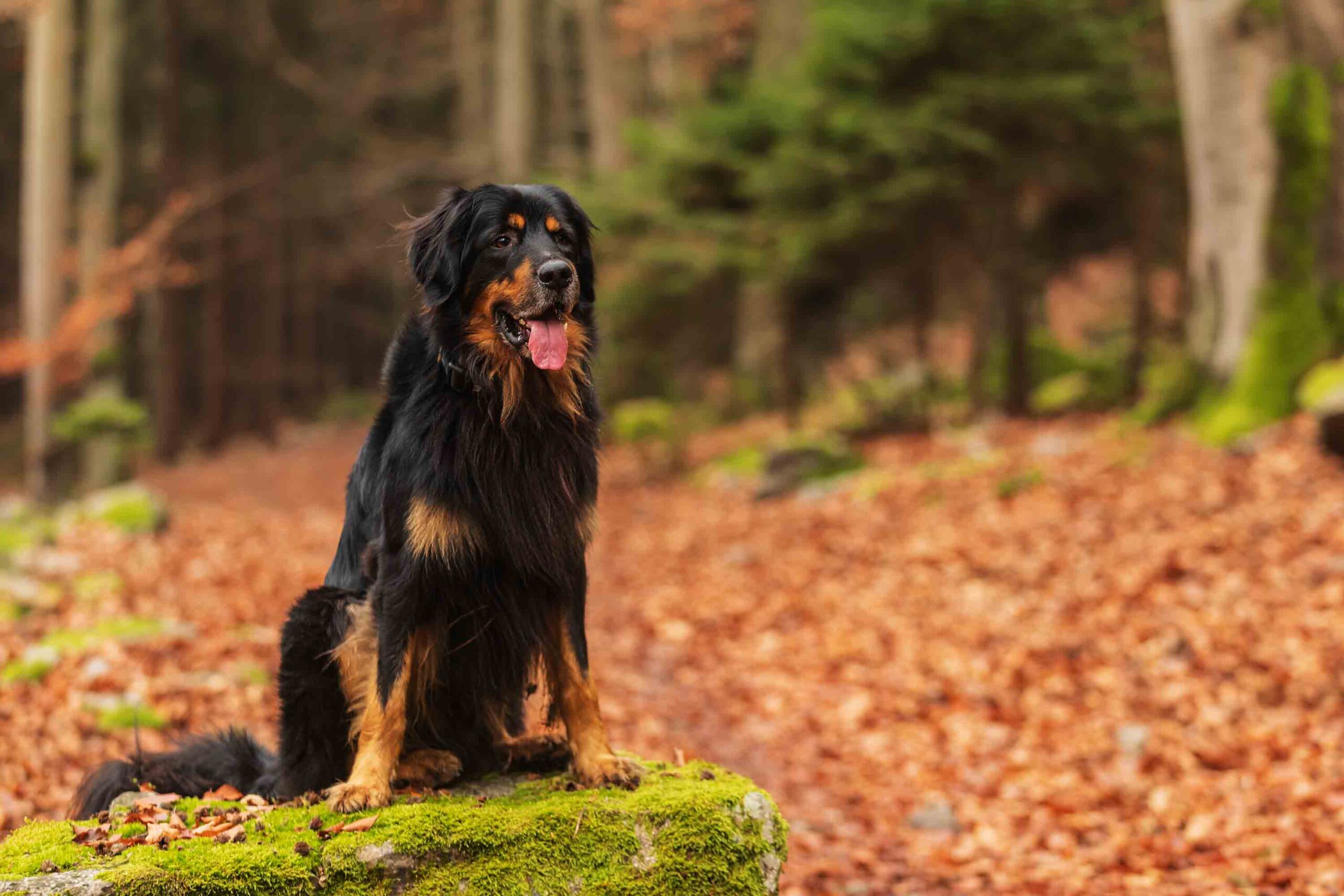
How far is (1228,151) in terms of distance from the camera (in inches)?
398

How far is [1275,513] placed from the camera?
7.82 meters

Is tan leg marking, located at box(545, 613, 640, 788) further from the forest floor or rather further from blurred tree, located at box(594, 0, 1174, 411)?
blurred tree, located at box(594, 0, 1174, 411)

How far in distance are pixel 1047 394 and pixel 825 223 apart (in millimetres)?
4272

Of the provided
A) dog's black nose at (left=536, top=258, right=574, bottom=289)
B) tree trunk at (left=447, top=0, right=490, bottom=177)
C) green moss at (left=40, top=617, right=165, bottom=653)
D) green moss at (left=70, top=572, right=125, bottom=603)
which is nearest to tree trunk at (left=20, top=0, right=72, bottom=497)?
green moss at (left=70, top=572, right=125, bottom=603)

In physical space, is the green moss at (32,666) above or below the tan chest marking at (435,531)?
below

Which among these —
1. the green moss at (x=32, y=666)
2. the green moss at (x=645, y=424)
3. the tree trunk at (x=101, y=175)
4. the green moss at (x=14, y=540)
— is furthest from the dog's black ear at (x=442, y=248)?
the tree trunk at (x=101, y=175)

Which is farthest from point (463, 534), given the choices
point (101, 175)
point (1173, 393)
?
point (101, 175)

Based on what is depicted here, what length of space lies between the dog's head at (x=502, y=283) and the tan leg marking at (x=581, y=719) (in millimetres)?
763

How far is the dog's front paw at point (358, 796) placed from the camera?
3178 millimetres

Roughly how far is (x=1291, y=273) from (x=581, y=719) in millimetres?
8750

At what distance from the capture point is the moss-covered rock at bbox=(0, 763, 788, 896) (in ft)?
9.30

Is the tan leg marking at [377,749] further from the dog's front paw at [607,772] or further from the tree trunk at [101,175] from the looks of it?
the tree trunk at [101,175]

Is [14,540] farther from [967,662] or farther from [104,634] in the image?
[967,662]

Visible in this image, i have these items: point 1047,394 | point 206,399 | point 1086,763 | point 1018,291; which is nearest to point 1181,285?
point 1047,394
